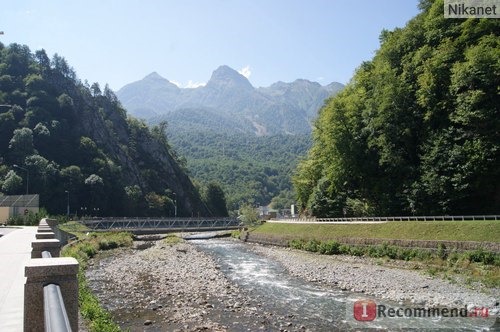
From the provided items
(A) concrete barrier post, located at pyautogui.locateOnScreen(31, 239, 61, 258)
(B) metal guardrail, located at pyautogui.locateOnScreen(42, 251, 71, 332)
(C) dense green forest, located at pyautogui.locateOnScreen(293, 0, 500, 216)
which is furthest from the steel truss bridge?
(B) metal guardrail, located at pyautogui.locateOnScreen(42, 251, 71, 332)

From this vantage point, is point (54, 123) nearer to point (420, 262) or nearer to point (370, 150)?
point (370, 150)

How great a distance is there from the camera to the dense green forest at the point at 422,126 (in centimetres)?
4169

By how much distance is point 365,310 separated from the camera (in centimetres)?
2181

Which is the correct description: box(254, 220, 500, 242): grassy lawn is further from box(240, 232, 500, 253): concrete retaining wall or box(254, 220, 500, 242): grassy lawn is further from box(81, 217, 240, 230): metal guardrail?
box(81, 217, 240, 230): metal guardrail

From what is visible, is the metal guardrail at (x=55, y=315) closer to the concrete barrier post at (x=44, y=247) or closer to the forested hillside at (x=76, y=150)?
the concrete barrier post at (x=44, y=247)

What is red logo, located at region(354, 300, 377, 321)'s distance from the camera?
2038 cm

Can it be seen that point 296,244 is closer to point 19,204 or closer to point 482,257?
point 482,257

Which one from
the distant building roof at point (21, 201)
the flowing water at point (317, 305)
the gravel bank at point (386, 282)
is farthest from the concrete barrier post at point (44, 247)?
the distant building roof at point (21, 201)

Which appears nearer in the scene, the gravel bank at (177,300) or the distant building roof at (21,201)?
the gravel bank at (177,300)

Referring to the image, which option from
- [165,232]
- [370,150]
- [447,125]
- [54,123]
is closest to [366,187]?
[370,150]

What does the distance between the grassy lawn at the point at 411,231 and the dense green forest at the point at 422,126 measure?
19.8ft

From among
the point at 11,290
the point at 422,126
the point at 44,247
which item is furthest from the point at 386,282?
the point at 422,126

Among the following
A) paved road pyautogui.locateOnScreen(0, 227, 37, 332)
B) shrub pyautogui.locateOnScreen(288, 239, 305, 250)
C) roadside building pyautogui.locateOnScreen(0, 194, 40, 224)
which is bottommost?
shrub pyautogui.locateOnScreen(288, 239, 305, 250)

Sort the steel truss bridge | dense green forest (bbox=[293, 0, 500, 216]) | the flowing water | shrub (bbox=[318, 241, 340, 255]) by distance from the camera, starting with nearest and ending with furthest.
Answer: the flowing water → dense green forest (bbox=[293, 0, 500, 216]) → shrub (bbox=[318, 241, 340, 255]) → the steel truss bridge
